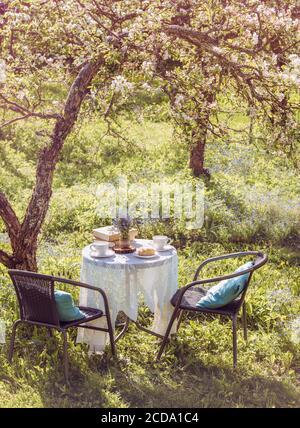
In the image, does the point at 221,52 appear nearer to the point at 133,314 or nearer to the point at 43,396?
the point at 133,314

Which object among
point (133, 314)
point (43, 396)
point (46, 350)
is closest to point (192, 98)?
point (133, 314)

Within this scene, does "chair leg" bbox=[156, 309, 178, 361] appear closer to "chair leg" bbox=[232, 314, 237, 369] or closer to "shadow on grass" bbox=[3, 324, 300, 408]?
"shadow on grass" bbox=[3, 324, 300, 408]

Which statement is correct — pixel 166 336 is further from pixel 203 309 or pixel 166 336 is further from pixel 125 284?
pixel 125 284

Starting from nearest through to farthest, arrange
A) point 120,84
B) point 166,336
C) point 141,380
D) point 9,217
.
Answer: point 120,84 < point 141,380 < point 166,336 < point 9,217

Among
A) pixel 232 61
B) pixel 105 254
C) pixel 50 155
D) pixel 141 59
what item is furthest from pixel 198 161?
pixel 105 254

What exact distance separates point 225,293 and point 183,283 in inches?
74.5

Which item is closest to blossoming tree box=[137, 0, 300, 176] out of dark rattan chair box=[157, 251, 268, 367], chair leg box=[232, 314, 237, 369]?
dark rattan chair box=[157, 251, 268, 367]

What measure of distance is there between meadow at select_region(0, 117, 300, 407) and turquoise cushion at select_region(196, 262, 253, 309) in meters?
0.57

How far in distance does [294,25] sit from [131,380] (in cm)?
369

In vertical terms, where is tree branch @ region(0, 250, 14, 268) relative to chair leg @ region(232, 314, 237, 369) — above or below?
above
